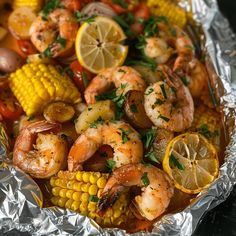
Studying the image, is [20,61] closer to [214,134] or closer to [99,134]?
[99,134]

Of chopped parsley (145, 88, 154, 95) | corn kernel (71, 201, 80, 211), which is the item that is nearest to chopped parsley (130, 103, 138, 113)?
chopped parsley (145, 88, 154, 95)

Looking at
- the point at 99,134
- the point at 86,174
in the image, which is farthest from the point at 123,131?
the point at 86,174

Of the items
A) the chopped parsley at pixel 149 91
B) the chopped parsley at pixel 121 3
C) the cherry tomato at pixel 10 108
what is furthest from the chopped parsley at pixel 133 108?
the chopped parsley at pixel 121 3

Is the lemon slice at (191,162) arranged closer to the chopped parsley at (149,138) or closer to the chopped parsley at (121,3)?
the chopped parsley at (149,138)

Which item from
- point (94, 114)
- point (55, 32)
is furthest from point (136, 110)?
point (55, 32)

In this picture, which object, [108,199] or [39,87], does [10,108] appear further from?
[108,199]

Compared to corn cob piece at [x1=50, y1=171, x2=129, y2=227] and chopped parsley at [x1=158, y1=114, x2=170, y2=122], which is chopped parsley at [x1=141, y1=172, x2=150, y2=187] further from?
chopped parsley at [x1=158, y1=114, x2=170, y2=122]
